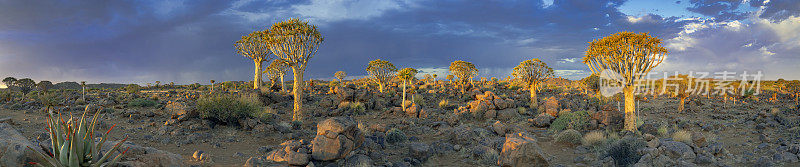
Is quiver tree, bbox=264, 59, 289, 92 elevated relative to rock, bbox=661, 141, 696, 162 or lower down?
elevated

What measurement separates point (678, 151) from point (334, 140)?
10.2 m

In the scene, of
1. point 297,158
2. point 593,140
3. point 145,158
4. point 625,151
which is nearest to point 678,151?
point 625,151

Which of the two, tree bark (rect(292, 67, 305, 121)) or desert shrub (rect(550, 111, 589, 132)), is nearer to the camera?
desert shrub (rect(550, 111, 589, 132))

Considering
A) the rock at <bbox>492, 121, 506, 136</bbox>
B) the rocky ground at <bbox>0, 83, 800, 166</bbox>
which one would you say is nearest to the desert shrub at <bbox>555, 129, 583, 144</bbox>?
the rocky ground at <bbox>0, 83, 800, 166</bbox>

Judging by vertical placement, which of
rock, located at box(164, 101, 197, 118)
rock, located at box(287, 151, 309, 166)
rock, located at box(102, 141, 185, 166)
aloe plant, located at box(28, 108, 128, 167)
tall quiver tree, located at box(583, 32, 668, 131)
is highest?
tall quiver tree, located at box(583, 32, 668, 131)

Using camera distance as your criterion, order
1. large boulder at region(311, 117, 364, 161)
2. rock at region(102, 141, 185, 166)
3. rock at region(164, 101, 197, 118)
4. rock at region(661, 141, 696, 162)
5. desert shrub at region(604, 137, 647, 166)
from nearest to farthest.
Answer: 1. rock at region(102, 141, 185, 166)
2. large boulder at region(311, 117, 364, 161)
3. desert shrub at region(604, 137, 647, 166)
4. rock at region(661, 141, 696, 162)
5. rock at region(164, 101, 197, 118)

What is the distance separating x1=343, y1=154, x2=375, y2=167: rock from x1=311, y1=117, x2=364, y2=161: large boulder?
0.25 metres

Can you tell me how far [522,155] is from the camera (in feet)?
30.2

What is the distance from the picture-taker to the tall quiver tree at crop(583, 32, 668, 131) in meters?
14.0

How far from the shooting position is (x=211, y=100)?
15156mm

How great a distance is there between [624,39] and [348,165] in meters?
12.4

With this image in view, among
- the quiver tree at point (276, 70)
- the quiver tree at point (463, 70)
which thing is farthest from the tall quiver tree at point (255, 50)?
the quiver tree at point (463, 70)

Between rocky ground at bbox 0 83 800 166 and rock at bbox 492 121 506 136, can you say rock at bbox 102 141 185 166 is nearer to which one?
rocky ground at bbox 0 83 800 166

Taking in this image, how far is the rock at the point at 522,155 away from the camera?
922 centimetres
